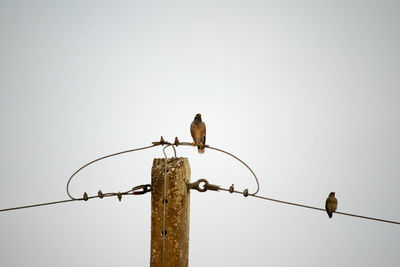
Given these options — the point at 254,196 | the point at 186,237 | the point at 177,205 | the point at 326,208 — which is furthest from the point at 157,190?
the point at 326,208

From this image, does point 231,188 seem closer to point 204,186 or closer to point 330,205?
point 204,186

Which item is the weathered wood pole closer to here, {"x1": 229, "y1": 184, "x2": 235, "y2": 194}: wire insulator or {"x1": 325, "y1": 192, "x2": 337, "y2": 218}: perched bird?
{"x1": 229, "y1": 184, "x2": 235, "y2": 194}: wire insulator

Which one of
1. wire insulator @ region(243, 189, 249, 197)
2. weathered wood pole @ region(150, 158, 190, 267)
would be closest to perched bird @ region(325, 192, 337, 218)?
wire insulator @ region(243, 189, 249, 197)

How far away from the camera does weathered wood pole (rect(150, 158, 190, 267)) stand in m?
2.35

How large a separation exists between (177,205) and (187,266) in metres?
0.50

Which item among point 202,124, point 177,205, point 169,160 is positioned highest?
point 202,124

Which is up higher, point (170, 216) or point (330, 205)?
point (330, 205)

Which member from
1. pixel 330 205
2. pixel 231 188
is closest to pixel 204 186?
pixel 231 188

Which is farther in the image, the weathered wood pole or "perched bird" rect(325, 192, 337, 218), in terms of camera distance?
"perched bird" rect(325, 192, 337, 218)

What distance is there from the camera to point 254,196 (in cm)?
265

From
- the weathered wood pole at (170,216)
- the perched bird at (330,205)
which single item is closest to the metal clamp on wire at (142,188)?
the weathered wood pole at (170,216)

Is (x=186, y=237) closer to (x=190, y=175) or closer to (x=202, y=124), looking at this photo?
(x=190, y=175)

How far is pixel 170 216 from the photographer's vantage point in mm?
2383

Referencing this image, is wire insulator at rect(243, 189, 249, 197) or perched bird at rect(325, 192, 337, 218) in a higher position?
wire insulator at rect(243, 189, 249, 197)
